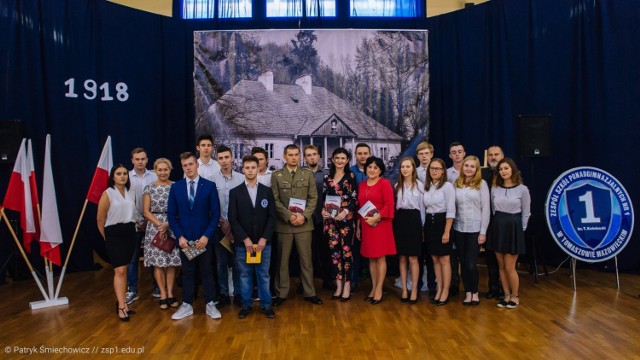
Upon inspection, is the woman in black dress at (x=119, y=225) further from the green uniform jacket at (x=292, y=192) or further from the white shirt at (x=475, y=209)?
the white shirt at (x=475, y=209)

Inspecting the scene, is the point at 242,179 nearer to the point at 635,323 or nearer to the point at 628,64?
the point at 635,323

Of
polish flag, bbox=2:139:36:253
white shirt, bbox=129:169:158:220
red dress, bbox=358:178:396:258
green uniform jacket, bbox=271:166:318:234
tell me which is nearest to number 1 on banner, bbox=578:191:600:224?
red dress, bbox=358:178:396:258

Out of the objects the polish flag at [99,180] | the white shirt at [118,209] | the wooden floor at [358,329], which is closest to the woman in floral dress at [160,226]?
the white shirt at [118,209]

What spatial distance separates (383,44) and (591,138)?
2.77 metres

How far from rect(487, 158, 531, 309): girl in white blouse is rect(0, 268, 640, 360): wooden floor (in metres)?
0.23

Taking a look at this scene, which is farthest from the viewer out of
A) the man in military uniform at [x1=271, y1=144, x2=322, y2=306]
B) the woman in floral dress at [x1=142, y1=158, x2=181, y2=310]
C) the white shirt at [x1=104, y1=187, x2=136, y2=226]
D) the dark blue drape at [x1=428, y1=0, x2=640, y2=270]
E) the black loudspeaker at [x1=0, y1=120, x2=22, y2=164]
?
the dark blue drape at [x1=428, y1=0, x2=640, y2=270]

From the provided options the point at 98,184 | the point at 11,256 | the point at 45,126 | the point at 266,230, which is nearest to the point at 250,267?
the point at 266,230

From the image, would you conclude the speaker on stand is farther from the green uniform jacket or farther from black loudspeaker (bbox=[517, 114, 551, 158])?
the green uniform jacket

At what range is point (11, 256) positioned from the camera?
15.9 feet

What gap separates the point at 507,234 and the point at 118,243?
3211 mm

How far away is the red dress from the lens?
399 centimetres

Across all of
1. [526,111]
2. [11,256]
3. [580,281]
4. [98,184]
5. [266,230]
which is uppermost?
[526,111]

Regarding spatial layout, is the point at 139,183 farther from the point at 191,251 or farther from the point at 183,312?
the point at 183,312

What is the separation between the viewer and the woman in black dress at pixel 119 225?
3674 millimetres
